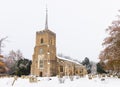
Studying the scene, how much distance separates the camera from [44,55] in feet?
171

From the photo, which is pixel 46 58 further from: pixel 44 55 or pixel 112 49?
pixel 112 49

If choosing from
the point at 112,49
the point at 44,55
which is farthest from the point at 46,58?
the point at 112,49

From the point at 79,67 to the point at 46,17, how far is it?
22.3 m

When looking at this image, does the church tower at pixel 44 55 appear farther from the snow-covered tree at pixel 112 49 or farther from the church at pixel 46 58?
the snow-covered tree at pixel 112 49

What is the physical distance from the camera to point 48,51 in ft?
170

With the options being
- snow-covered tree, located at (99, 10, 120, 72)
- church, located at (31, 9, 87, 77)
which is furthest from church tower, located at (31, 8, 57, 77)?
snow-covered tree, located at (99, 10, 120, 72)

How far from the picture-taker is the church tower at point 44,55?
50500mm

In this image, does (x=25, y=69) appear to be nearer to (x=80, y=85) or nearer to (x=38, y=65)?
(x=38, y=65)

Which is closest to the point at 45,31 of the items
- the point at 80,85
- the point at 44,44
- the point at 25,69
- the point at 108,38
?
the point at 44,44

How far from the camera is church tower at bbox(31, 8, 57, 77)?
5050 centimetres

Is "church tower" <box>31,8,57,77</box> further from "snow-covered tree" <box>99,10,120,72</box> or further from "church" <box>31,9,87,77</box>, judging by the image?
"snow-covered tree" <box>99,10,120,72</box>

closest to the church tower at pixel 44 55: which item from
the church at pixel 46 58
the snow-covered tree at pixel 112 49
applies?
the church at pixel 46 58

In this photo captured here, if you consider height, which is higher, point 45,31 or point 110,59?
point 45,31

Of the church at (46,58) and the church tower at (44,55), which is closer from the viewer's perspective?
the church tower at (44,55)
